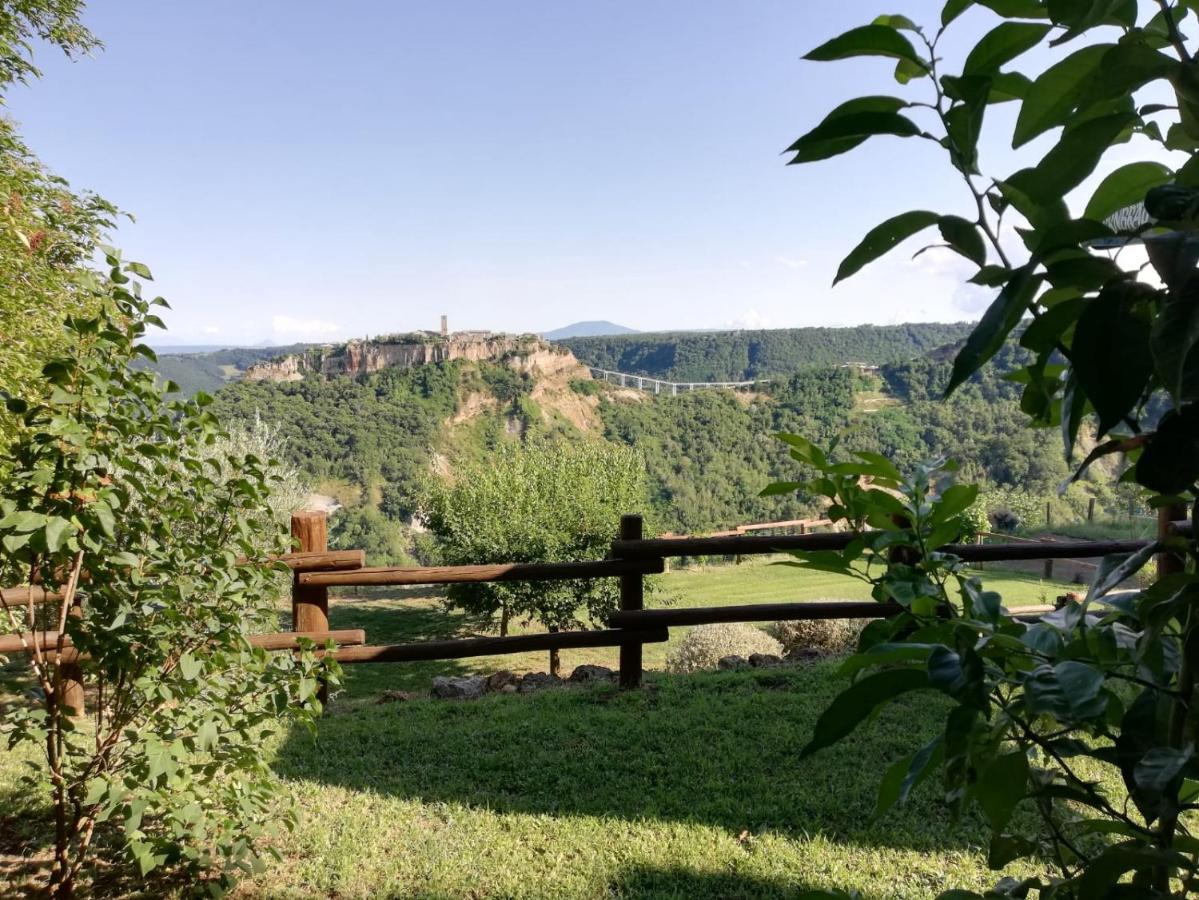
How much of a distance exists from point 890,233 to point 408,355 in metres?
61.6

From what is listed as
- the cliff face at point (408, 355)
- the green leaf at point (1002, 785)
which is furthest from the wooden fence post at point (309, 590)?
the cliff face at point (408, 355)

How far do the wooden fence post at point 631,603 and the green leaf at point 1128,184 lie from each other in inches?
167

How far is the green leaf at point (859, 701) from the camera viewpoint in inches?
16.2

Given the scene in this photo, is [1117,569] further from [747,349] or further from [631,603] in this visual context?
[747,349]

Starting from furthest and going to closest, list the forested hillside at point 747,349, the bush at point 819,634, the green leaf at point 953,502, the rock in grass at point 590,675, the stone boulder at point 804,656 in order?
the forested hillside at point 747,349, the bush at point 819,634, the stone boulder at point 804,656, the rock in grass at point 590,675, the green leaf at point 953,502

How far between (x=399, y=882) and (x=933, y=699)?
9.98 ft

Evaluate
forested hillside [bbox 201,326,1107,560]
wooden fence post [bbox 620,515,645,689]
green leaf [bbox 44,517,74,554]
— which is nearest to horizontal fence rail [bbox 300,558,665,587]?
wooden fence post [bbox 620,515,645,689]

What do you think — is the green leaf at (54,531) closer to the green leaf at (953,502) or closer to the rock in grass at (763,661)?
the green leaf at (953,502)

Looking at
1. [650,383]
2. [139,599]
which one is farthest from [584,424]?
[139,599]

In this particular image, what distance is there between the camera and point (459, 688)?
502 centimetres

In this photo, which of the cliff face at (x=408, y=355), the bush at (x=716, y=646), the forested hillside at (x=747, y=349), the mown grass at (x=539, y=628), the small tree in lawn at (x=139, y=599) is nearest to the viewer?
the small tree in lawn at (x=139, y=599)

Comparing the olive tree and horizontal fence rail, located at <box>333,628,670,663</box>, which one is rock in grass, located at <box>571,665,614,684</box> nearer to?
horizontal fence rail, located at <box>333,628,670,663</box>

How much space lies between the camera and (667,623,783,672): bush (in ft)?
21.0

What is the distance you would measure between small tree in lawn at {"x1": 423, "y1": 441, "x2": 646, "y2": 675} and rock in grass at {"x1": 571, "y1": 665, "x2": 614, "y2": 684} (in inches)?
269
